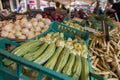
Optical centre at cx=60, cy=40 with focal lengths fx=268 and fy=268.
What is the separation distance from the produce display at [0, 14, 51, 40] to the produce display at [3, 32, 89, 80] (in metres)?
0.67

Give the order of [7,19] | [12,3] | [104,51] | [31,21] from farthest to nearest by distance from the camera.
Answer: [12,3]
[7,19]
[31,21]
[104,51]

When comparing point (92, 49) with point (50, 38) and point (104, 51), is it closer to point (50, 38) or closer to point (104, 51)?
point (104, 51)

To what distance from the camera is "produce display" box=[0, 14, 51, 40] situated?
3.40m

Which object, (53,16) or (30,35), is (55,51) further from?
(53,16)

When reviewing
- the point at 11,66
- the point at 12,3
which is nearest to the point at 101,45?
the point at 11,66

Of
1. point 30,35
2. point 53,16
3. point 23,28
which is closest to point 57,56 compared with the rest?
point 30,35

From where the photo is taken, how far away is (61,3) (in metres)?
6.98

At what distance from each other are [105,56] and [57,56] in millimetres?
1178

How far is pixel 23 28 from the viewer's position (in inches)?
144

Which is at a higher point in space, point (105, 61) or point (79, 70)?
point (79, 70)

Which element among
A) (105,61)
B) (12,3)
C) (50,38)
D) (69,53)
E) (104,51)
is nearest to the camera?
(69,53)

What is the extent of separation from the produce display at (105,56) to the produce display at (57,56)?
490 mm

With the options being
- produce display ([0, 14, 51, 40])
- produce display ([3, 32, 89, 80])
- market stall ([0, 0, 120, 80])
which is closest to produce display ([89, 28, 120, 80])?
market stall ([0, 0, 120, 80])

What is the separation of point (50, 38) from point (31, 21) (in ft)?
3.48
